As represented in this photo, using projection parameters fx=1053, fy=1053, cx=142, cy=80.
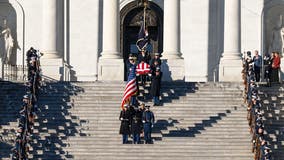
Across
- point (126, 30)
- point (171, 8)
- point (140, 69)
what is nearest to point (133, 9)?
point (126, 30)

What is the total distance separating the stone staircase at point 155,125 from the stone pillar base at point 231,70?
275cm

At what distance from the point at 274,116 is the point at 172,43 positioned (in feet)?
27.0

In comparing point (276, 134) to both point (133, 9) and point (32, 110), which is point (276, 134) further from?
point (133, 9)

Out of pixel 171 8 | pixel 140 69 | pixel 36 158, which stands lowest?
pixel 36 158

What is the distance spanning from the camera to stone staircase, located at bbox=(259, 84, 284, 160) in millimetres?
43062

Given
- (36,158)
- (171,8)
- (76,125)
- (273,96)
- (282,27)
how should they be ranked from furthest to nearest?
(282,27)
(171,8)
(273,96)
(76,125)
(36,158)

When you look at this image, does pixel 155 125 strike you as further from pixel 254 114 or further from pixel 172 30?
pixel 172 30

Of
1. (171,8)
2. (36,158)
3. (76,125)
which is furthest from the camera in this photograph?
(171,8)

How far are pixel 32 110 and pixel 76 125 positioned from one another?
2.00 m

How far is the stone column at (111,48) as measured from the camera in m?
51.0

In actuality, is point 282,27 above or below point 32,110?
above

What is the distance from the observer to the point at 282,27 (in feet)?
187

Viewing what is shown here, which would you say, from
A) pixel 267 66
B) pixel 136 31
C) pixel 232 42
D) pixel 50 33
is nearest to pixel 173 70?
pixel 232 42

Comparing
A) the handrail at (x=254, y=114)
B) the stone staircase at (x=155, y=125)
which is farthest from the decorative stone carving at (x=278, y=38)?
the stone staircase at (x=155, y=125)
